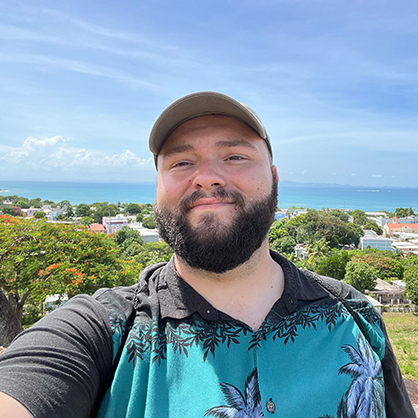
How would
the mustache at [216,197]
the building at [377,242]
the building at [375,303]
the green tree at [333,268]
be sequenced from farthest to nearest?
the building at [377,242]
the green tree at [333,268]
the building at [375,303]
the mustache at [216,197]

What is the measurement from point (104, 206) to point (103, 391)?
84604 millimetres

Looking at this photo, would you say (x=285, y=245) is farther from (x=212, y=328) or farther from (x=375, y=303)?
(x=212, y=328)

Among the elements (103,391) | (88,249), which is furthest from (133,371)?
(88,249)

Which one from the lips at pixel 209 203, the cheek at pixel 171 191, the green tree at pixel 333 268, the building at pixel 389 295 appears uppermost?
the cheek at pixel 171 191

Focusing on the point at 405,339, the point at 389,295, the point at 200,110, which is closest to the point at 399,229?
the point at 389,295

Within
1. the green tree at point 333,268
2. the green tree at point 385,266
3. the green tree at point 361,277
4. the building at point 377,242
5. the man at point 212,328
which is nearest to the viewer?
the man at point 212,328

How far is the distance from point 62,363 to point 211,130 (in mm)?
1054

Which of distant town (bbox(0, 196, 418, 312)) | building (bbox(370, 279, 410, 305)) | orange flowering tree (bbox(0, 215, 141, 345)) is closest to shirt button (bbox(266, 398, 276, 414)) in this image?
orange flowering tree (bbox(0, 215, 141, 345))

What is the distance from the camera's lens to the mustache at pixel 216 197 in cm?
118

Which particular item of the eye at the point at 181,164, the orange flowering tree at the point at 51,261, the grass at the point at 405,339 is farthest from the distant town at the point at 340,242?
the eye at the point at 181,164

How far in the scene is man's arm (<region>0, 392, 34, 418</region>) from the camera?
2.60 ft

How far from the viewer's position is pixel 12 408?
80cm

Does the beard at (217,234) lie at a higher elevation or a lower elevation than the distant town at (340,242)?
higher

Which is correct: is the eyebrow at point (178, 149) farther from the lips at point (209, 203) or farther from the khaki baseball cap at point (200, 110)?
the lips at point (209, 203)
